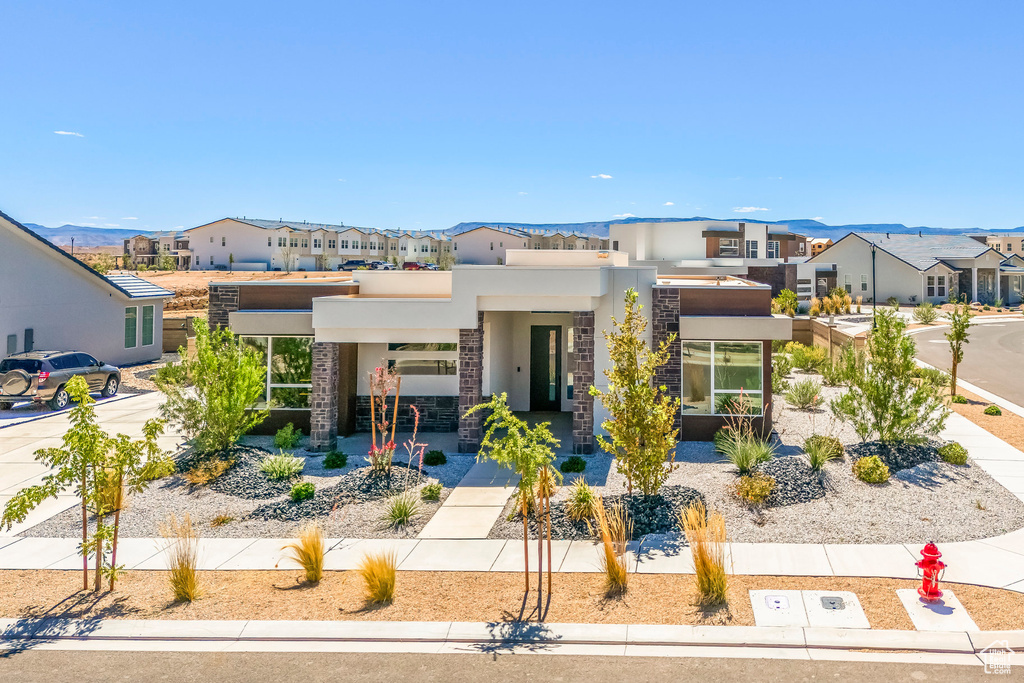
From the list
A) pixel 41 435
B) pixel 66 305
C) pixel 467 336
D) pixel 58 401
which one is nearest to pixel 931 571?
pixel 467 336

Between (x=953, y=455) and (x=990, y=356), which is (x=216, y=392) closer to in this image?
(x=953, y=455)

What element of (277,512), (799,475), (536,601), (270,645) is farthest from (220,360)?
(799,475)

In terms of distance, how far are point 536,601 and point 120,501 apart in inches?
216

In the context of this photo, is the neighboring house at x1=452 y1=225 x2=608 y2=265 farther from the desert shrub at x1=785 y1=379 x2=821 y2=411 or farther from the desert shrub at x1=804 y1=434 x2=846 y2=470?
the desert shrub at x1=804 y1=434 x2=846 y2=470

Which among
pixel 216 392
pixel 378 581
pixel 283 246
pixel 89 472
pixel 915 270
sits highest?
pixel 283 246

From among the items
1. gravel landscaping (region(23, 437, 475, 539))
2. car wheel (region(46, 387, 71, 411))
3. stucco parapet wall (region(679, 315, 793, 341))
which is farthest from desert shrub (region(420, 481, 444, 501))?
car wheel (region(46, 387, 71, 411))

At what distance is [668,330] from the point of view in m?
16.9

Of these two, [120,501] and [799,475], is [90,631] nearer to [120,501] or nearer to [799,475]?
[120,501]

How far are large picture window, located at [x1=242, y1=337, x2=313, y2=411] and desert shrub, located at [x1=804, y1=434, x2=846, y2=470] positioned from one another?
1128 centimetres

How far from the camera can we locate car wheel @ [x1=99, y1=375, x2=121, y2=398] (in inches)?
947

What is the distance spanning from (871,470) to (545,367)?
933 centimetres

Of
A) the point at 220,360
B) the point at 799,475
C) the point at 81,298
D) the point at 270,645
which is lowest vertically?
the point at 270,645

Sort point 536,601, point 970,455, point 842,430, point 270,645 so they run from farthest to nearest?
point 842,430 < point 970,455 < point 536,601 < point 270,645

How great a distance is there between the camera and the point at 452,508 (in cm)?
1230
